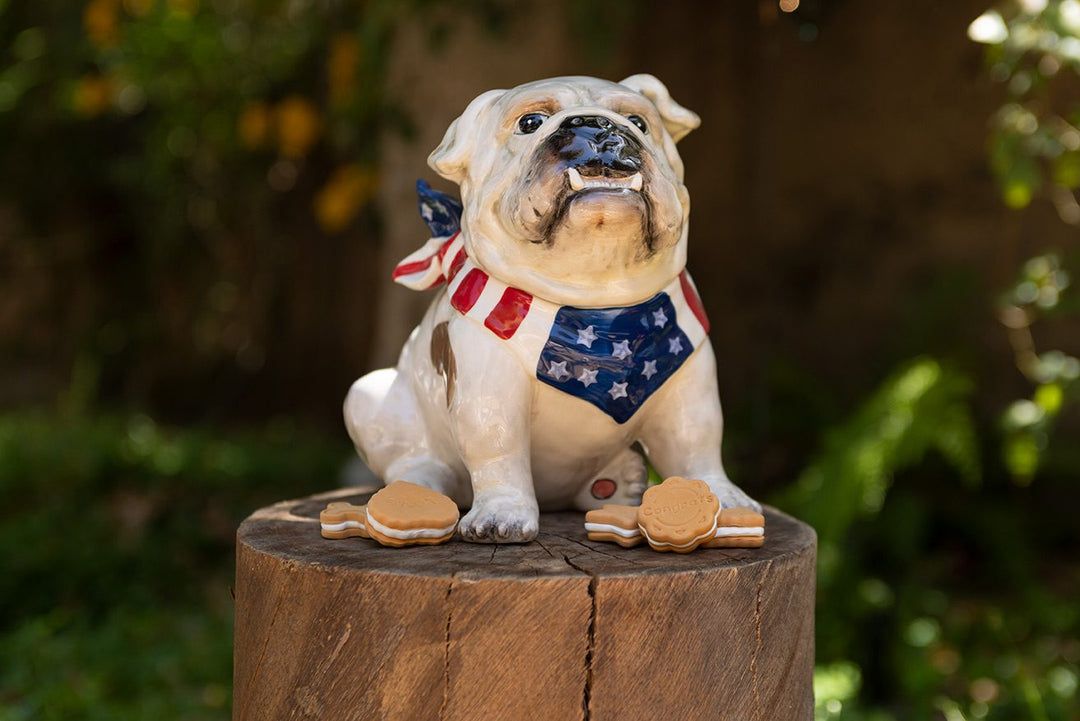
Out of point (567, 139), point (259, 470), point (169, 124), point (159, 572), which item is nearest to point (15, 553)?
point (159, 572)

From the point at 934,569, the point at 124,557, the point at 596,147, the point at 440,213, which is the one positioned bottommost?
the point at 124,557

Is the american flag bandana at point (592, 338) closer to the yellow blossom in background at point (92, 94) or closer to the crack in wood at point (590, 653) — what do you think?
the crack in wood at point (590, 653)

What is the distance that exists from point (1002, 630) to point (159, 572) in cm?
336

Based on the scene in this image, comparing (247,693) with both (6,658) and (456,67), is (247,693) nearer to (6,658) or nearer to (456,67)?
(6,658)

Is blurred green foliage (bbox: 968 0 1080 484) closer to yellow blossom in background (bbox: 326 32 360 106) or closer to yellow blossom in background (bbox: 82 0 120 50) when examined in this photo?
yellow blossom in background (bbox: 326 32 360 106)

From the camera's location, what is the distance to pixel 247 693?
1.77m

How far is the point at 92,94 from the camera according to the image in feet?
17.0

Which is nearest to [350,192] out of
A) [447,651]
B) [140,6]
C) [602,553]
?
[140,6]

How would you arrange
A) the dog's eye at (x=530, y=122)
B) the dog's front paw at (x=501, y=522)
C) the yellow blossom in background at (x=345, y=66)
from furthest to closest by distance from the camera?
the yellow blossom in background at (x=345, y=66) < the dog's eye at (x=530, y=122) < the dog's front paw at (x=501, y=522)

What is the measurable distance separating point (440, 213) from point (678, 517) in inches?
33.0

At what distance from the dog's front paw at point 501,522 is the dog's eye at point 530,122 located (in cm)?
63

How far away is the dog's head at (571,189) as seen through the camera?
174 cm

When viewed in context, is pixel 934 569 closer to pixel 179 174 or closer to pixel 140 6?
pixel 140 6

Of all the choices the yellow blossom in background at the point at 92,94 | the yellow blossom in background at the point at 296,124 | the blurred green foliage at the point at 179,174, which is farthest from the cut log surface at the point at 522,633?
the yellow blossom in background at the point at 92,94
